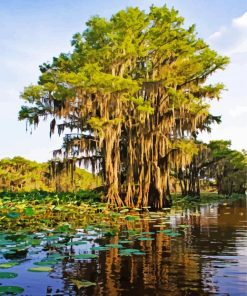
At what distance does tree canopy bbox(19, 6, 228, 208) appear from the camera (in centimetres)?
2372

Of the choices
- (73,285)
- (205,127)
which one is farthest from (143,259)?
(205,127)

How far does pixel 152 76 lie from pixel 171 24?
4.03 metres

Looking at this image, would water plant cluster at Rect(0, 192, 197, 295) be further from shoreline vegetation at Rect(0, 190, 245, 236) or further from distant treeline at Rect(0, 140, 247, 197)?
distant treeline at Rect(0, 140, 247, 197)

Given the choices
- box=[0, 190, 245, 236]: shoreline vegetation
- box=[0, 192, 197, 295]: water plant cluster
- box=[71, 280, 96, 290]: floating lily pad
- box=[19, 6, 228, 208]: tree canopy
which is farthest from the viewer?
box=[19, 6, 228, 208]: tree canopy

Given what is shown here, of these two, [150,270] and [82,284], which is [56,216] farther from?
[82,284]

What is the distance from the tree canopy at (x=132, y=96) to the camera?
23719 millimetres

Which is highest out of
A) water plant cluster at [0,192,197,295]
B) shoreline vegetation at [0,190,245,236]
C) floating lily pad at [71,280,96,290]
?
shoreline vegetation at [0,190,245,236]

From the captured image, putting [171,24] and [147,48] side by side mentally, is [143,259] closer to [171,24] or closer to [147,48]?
[147,48]

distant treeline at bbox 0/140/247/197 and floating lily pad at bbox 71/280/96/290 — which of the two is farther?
distant treeline at bbox 0/140/247/197

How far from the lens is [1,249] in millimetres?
8297

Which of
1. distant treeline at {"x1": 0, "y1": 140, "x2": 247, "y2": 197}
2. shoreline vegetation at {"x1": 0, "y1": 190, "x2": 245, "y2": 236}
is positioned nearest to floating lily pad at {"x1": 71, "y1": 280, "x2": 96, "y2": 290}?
shoreline vegetation at {"x1": 0, "y1": 190, "x2": 245, "y2": 236}

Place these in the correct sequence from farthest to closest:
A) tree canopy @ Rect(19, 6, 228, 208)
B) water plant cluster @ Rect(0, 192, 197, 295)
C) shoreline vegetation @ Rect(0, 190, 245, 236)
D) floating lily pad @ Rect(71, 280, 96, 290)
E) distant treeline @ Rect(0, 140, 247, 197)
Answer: distant treeline @ Rect(0, 140, 247, 197), tree canopy @ Rect(19, 6, 228, 208), shoreline vegetation @ Rect(0, 190, 245, 236), water plant cluster @ Rect(0, 192, 197, 295), floating lily pad @ Rect(71, 280, 96, 290)

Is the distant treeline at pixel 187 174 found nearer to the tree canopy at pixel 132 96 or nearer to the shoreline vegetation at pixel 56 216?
the tree canopy at pixel 132 96

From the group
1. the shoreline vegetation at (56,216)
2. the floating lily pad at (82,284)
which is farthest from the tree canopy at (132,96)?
the floating lily pad at (82,284)
